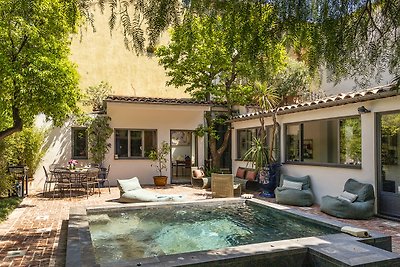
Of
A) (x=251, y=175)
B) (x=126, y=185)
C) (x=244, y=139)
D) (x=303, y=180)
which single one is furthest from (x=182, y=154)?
(x=303, y=180)

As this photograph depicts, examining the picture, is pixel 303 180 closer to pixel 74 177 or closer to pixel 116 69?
pixel 74 177

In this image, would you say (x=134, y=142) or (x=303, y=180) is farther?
(x=134, y=142)

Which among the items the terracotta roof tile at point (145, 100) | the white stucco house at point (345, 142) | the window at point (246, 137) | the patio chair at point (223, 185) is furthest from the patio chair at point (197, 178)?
the patio chair at point (223, 185)

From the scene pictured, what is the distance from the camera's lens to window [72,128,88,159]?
15.8 m

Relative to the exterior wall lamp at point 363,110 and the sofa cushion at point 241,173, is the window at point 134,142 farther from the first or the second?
the exterior wall lamp at point 363,110

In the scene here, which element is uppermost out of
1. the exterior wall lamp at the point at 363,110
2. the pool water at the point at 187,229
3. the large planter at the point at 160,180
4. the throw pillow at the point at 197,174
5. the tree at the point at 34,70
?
the tree at the point at 34,70

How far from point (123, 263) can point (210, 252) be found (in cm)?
115

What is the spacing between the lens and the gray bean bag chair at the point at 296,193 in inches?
406

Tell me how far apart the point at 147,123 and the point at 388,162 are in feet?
35.6

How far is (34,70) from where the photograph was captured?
8.61 m

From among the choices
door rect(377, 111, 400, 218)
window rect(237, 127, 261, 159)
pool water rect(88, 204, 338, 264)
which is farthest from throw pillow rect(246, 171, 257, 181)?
door rect(377, 111, 400, 218)

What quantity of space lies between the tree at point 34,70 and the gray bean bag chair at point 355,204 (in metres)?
7.91

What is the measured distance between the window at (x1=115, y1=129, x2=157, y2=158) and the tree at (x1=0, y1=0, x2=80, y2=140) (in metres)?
6.37

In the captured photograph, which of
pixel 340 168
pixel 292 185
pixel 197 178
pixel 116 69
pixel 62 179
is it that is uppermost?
pixel 116 69
